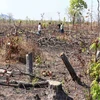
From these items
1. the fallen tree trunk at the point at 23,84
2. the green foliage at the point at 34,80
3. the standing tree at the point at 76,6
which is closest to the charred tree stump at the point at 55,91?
the fallen tree trunk at the point at 23,84

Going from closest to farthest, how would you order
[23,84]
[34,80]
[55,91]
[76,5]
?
[55,91] < [23,84] < [34,80] < [76,5]

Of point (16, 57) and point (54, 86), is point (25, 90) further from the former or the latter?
point (16, 57)

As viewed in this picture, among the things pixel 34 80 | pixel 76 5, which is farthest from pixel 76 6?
pixel 34 80

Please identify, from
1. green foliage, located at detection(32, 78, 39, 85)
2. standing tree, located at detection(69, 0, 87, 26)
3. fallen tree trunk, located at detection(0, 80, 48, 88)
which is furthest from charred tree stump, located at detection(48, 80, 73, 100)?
standing tree, located at detection(69, 0, 87, 26)

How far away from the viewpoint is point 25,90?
636 centimetres

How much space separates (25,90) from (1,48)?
166 inches

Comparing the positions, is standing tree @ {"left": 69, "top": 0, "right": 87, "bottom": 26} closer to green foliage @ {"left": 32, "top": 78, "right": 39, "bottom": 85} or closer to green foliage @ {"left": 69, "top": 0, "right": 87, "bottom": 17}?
green foliage @ {"left": 69, "top": 0, "right": 87, "bottom": 17}

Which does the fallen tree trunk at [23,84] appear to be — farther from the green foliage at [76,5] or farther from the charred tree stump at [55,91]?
the green foliage at [76,5]

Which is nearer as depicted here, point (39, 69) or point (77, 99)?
point (77, 99)

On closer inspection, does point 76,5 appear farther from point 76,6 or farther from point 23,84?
point 23,84

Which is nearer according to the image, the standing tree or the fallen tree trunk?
the fallen tree trunk

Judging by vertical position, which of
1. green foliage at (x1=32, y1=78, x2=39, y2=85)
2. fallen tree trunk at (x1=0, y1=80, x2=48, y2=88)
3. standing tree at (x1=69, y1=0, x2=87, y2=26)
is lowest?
fallen tree trunk at (x1=0, y1=80, x2=48, y2=88)

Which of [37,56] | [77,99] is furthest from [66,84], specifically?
[37,56]

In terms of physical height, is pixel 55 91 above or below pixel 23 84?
above
